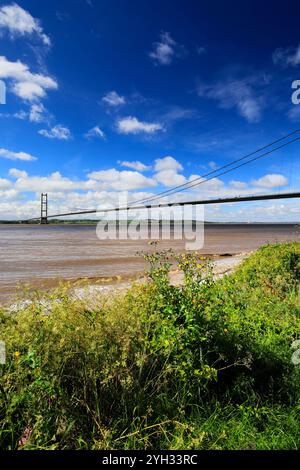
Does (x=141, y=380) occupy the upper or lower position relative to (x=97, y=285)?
upper

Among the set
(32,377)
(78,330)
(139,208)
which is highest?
(139,208)

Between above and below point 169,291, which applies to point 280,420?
below

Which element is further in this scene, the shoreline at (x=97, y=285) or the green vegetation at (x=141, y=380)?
the shoreline at (x=97, y=285)

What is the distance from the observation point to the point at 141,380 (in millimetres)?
2781

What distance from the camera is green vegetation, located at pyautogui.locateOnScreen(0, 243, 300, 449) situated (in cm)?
229

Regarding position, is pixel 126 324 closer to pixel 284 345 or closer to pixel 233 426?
pixel 233 426

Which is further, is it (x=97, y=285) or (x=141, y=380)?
(x=97, y=285)

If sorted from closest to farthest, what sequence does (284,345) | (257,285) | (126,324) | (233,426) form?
(233,426) < (126,324) < (284,345) < (257,285)

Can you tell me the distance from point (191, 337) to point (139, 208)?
49.2 m

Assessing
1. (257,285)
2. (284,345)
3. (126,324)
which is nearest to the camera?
(126,324)

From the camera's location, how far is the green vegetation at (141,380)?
229 cm

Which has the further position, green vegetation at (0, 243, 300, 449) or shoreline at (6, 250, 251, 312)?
shoreline at (6, 250, 251, 312)

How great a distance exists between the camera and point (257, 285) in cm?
687

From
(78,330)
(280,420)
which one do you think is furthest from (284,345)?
(78,330)
